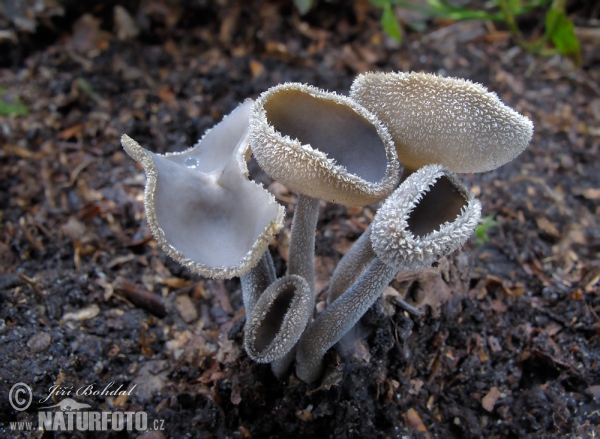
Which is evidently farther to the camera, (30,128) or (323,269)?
(30,128)

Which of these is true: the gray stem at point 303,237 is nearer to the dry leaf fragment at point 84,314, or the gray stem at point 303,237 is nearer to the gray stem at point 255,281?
the gray stem at point 255,281

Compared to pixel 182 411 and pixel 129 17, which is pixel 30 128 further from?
pixel 182 411

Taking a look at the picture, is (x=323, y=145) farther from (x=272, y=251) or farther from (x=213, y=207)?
(x=272, y=251)

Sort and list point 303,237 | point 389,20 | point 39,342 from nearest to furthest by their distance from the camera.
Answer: point 303,237 < point 39,342 < point 389,20

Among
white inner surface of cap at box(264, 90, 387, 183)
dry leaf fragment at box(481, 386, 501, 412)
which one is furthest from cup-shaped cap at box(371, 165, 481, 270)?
dry leaf fragment at box(481, 386, 501, 412)

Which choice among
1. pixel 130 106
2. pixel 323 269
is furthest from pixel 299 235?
pixel 130 106

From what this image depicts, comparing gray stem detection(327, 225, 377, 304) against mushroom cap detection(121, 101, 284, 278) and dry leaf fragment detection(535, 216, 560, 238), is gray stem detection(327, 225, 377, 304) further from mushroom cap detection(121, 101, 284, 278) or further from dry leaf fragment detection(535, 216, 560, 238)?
dry leaf fragment detection(535, 216, 560, 238)

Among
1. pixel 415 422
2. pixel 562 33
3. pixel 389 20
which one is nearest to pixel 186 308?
pixel 415 422
